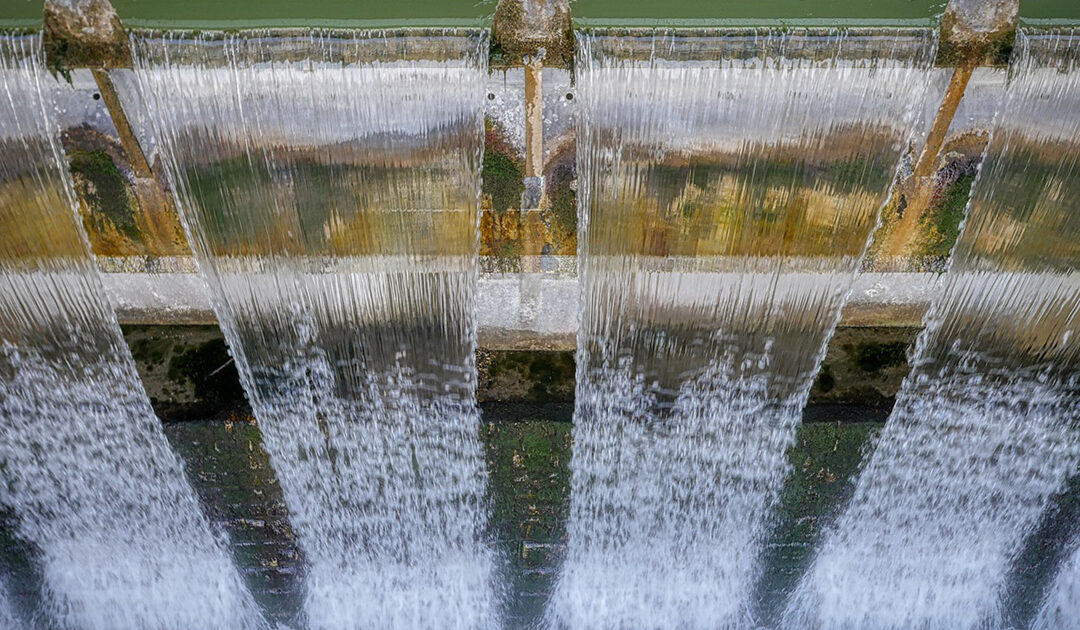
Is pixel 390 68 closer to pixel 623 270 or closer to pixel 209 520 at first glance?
pixel 623 270

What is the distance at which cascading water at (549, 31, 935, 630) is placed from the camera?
3.90m

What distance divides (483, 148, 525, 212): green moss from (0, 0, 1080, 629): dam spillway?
0.06ft

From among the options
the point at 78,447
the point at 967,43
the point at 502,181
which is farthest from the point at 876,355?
the point at 78,447

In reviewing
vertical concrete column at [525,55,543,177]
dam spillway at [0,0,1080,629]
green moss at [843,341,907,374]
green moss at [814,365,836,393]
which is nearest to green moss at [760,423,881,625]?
dam spillway at [0,0,1080,629]

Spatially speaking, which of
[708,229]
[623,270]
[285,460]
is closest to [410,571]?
[285,460]

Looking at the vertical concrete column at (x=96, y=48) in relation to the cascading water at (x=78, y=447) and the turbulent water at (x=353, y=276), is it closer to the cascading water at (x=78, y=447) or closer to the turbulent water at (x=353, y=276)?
the turbulent water at (x=353, y=276)

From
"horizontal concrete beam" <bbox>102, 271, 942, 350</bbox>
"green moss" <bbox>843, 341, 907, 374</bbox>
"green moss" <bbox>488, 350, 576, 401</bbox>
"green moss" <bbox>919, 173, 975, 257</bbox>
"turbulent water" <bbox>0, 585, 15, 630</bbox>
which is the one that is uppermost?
"green moss" <bbox>919, 173, 975, 257</bbox>

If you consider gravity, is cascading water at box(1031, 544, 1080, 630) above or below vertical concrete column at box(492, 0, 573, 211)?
below

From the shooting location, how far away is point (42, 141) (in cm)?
420

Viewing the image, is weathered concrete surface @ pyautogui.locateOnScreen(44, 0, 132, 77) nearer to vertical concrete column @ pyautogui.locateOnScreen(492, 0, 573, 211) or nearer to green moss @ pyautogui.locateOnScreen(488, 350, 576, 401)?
vertical concrete column @ pyautogui.locateOnScreen(492, 0, 573, 211)

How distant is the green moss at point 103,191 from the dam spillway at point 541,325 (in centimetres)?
2

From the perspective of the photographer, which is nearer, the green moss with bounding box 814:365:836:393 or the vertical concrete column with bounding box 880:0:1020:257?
the vertical concrete column with bounding box 880:0:1020:257

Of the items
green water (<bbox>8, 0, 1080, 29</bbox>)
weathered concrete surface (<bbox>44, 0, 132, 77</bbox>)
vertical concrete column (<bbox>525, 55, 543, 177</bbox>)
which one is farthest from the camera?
green water (<bbox>8, 0, 1080, 29</bbox>)

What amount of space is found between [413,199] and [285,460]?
2012 millimetres
